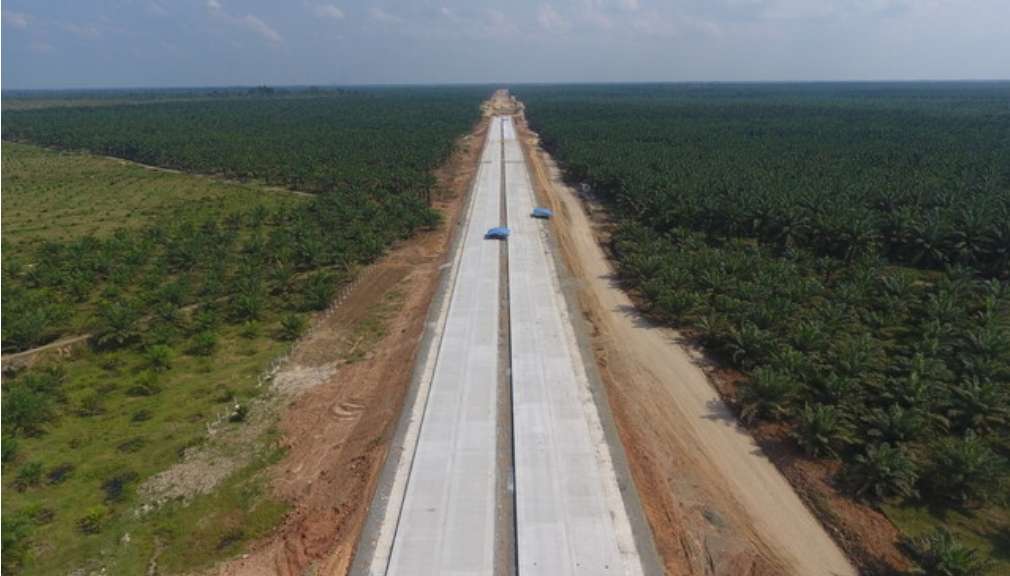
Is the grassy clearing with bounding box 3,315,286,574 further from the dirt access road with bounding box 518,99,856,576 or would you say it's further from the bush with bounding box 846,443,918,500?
the bush with bounding box 846,443,918,500

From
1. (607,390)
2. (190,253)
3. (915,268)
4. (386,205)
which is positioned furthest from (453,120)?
(607,390)

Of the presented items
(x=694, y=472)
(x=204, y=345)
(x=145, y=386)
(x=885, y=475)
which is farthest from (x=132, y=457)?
(x=885, y=475)

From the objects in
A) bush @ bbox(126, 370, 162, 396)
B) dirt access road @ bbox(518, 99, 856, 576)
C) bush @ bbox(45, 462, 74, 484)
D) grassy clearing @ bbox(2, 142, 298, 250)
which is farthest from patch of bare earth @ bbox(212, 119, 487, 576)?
grassy clearing @ bbox(2, 142, 298, 250)

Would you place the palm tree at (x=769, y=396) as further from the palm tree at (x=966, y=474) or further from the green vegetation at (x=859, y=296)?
the palm tree at (x=966, y=474)

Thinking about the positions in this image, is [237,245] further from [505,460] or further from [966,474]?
[966,474]

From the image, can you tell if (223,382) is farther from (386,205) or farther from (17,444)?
(386,205)

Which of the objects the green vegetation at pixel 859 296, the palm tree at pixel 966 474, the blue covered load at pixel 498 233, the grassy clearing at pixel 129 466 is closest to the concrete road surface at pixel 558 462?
the green vegetation at pixel 859 296
